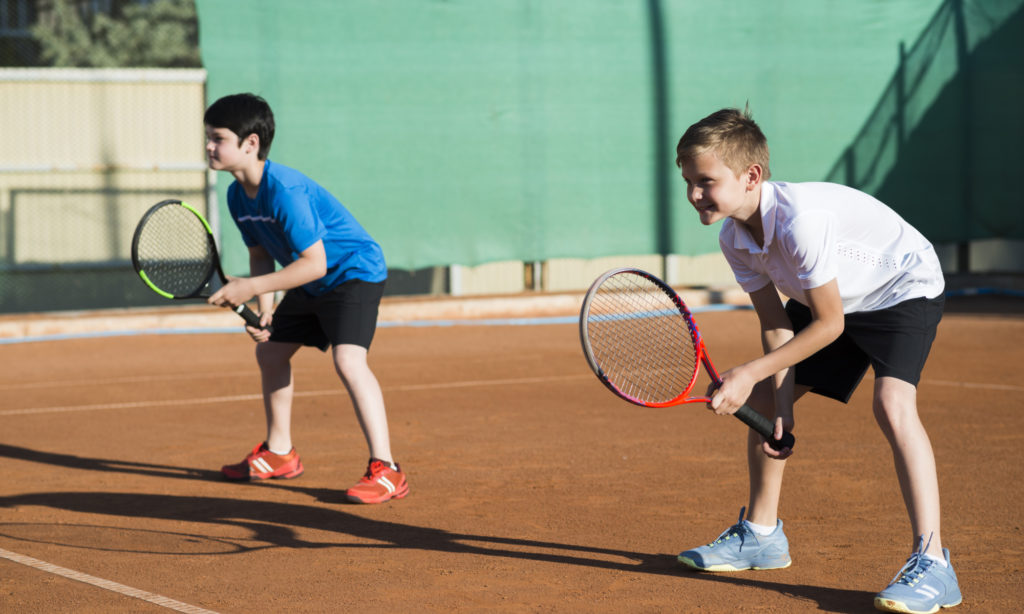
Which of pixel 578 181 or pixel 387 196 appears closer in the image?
pixel 387 196

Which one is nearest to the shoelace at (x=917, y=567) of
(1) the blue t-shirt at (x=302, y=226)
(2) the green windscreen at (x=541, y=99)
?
(1) the blue t-shirt at (x=302, y=226)

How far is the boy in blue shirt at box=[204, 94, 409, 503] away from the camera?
4.61 metres

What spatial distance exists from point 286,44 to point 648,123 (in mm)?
3677

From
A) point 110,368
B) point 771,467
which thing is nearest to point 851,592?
point 771,467

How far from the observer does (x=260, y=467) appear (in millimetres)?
5094

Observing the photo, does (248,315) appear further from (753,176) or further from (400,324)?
(400,324)

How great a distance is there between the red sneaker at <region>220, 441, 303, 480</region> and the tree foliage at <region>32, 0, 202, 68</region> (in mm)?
20169

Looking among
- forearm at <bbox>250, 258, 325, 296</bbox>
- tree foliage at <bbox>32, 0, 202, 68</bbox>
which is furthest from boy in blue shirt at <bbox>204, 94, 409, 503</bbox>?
tree foliage at <bbox>32, 0, 202, 68</bbox>

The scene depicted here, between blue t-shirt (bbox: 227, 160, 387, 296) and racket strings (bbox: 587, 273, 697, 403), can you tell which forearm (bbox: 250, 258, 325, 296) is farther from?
racket strings (bbox: 587, 273, 697, 403)

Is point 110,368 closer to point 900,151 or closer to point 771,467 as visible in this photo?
point 771,467

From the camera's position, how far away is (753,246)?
3406mm

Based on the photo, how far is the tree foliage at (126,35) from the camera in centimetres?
2369

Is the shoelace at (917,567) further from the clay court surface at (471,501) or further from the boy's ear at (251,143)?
the boy's ear at (251,143)

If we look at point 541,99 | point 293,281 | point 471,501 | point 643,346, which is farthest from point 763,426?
point 541,99
